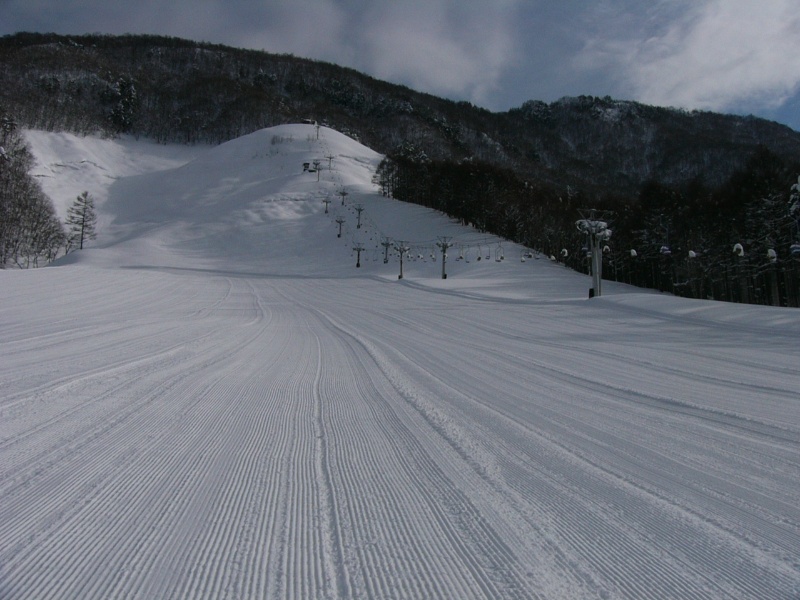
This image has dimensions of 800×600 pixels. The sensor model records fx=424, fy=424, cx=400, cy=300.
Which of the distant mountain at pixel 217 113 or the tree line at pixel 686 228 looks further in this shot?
the distant mountain at pixel 217 113

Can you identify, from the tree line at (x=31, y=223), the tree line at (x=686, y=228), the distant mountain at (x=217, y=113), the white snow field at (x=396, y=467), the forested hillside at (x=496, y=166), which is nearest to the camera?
the white snow field at (x=396, y=467)

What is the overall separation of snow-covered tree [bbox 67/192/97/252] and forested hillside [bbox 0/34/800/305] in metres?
41.1

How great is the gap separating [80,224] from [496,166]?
7007cm

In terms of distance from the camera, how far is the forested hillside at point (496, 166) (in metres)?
33.2

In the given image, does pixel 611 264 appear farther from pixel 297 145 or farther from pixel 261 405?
pixel 297 145

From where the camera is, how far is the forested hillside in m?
33.2

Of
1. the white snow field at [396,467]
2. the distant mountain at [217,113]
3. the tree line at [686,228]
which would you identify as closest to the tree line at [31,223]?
the distant mountain at [217,113]

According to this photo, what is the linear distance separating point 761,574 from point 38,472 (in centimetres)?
380

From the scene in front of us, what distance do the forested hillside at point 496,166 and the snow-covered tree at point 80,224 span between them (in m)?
41.1

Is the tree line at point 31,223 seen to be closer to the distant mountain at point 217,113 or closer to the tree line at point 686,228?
the distant mountain at point 217,113

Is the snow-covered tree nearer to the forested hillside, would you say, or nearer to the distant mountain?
the forested hillside

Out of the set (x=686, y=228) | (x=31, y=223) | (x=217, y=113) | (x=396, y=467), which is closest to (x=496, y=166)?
(x=686, y=228)

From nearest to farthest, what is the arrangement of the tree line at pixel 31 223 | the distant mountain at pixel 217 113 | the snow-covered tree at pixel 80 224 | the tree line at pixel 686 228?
the tree line at pixel 686 228, the tree line at pixel 31 223, the snow-covered tree at pixel 80 224, the distant mountain at pixel 217 113

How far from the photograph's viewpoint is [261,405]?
4.30 metres
